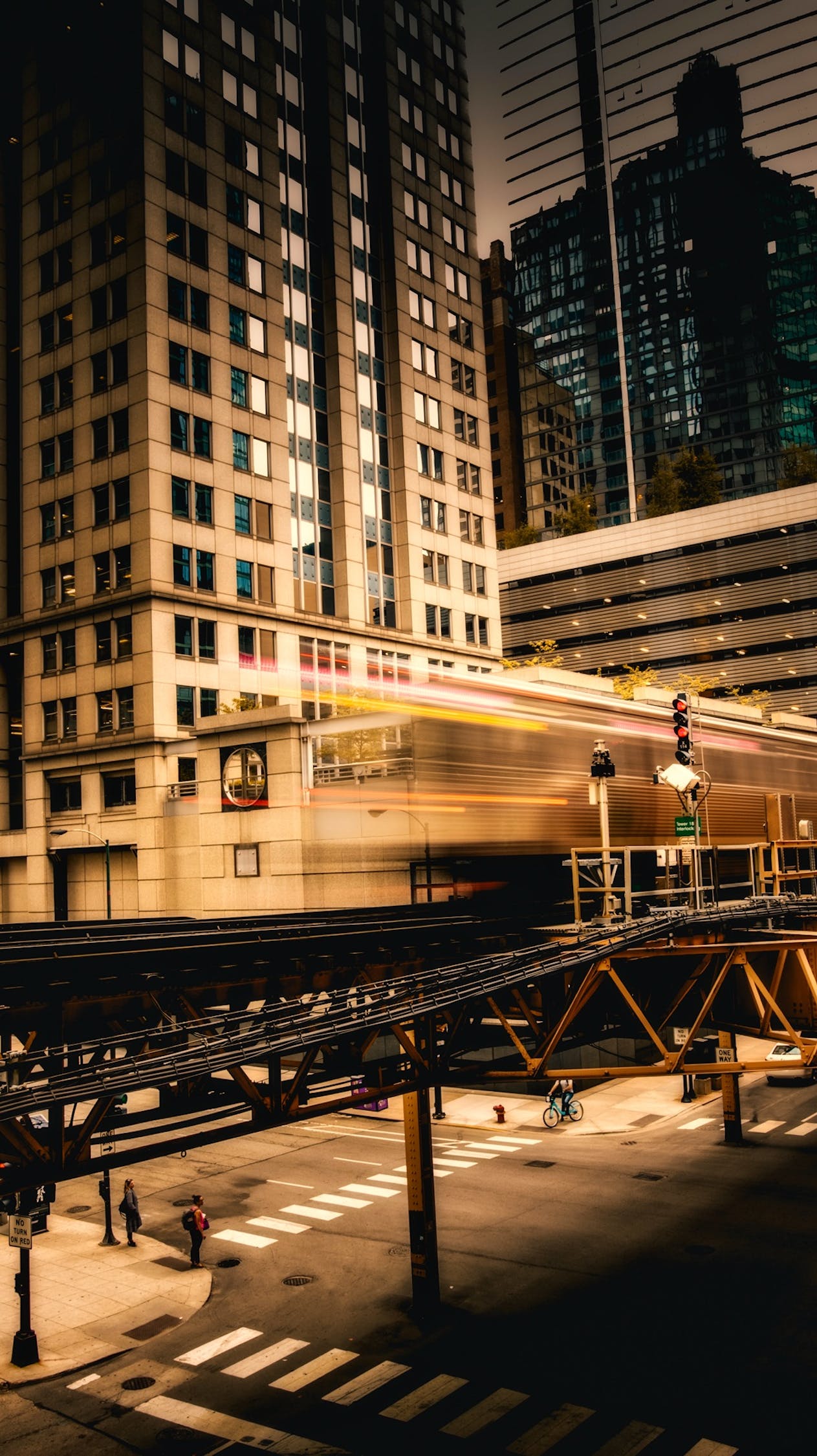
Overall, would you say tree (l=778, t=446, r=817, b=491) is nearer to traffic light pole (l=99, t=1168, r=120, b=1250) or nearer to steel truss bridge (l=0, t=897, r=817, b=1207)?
steel truss bridge (l=0, t=897, r=817, b=1207)

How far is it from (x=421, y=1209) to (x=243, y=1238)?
262 inches

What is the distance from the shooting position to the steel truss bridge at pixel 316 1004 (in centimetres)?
1082

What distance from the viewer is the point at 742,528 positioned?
88.1 m

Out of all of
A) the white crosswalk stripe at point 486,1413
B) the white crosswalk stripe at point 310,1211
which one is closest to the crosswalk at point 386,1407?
the white crosswalk stripe at point 486,1413

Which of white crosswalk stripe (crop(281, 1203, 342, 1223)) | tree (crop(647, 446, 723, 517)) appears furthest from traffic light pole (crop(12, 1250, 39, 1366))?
tree (crop(647, 446, 723, 517))

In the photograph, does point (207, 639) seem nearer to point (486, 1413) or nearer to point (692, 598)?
point (486, 1413)

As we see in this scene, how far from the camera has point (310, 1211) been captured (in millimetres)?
26875

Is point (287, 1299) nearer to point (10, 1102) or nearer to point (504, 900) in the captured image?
point (504, 900)

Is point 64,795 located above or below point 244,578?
below

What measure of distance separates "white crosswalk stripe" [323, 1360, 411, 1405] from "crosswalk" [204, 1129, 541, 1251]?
24.1 feet

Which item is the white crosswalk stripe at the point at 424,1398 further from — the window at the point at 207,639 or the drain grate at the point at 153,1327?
the window at the point at 207,639

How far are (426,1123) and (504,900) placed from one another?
4.90 metres

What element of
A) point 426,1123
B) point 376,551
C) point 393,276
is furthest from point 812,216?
point 426,1123

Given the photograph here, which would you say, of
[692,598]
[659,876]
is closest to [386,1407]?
[659,876]
